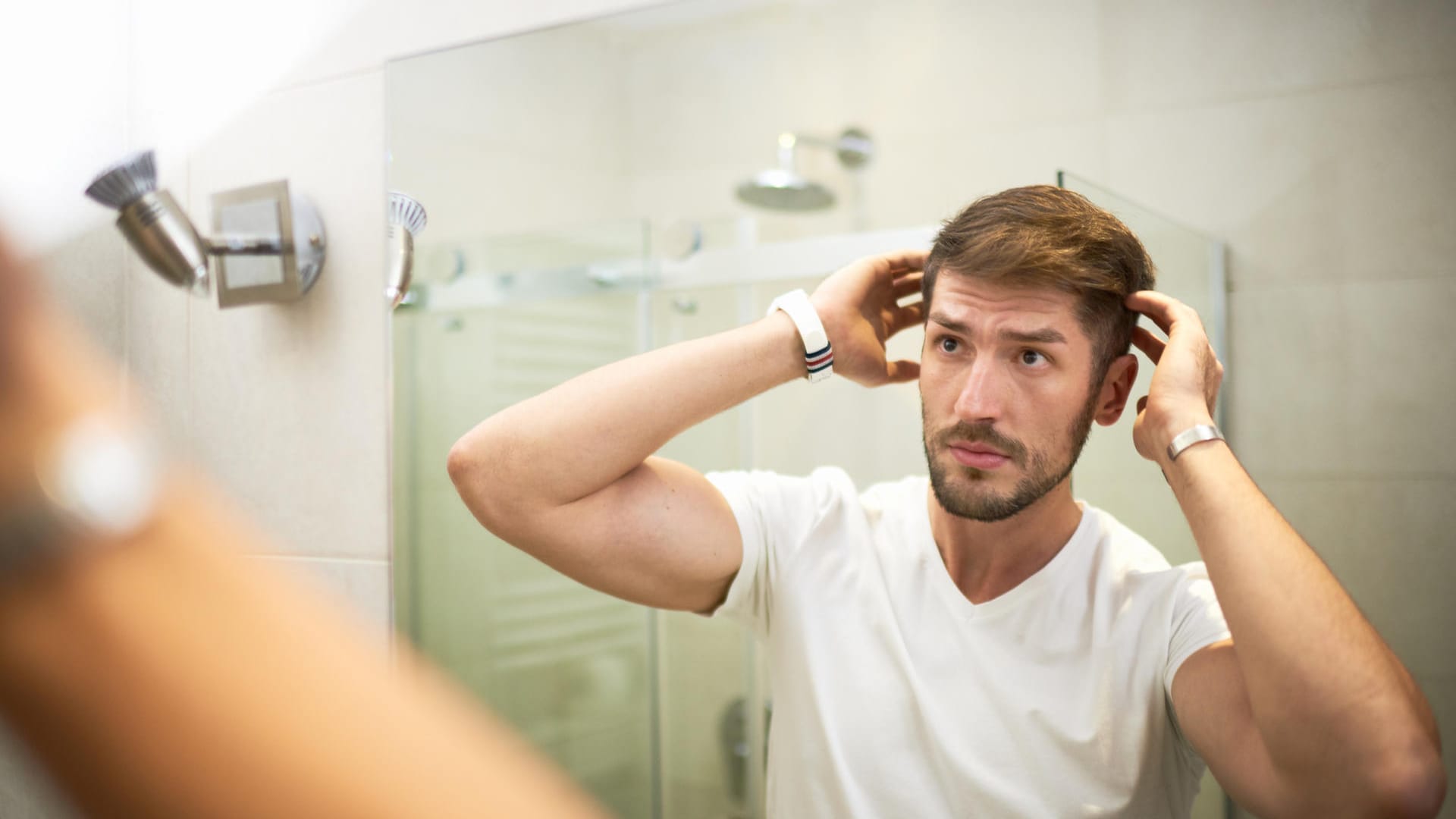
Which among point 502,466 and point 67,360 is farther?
point 502,466

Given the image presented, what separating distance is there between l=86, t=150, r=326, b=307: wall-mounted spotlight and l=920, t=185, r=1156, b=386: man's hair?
37.8 inches

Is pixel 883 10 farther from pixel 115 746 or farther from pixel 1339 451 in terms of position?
pixel 115 746

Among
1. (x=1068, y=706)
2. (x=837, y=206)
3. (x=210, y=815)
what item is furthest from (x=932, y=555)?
(x=210, y=815)

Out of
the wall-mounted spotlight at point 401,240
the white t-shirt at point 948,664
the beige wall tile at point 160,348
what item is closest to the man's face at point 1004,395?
the white t-shirt at point 948,664

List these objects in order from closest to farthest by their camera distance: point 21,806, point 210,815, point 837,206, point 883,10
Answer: point 210,815 < point 883,10 < point 837,206 < point 21,806

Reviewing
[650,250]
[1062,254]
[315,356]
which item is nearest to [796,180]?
[650,250]

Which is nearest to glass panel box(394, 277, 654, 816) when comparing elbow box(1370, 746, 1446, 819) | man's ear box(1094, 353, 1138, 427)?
man's ear box(1094, 353, 1138, 427)

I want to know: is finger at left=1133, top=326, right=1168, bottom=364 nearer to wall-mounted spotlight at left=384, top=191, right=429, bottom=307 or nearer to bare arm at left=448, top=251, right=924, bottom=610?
bare arm at left=448, top=251, right=924, bottom=610

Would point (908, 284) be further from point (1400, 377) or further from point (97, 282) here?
point (97, 282)

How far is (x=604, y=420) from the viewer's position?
40.2 inches

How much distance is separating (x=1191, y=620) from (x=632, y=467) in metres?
0.58

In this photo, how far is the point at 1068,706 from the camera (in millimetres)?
960

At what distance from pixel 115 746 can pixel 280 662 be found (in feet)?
0.11

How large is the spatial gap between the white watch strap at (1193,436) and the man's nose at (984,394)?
0.54ft
